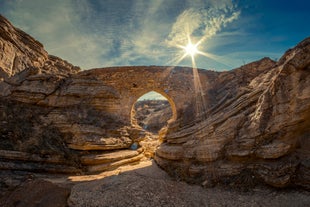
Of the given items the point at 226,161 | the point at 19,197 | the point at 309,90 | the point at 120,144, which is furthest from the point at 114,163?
the point at 309,90

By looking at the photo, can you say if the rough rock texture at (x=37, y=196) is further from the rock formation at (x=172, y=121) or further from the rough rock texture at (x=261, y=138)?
the rough rock texture at (x=261, y=138)

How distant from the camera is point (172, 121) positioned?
436 inches

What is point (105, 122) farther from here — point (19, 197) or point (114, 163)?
point (19, 197)

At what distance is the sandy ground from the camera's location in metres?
4.62

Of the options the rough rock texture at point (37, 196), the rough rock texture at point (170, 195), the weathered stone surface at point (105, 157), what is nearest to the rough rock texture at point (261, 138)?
the rough rock texture at point (170, 195)

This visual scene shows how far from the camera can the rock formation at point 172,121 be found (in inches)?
205

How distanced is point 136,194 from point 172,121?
20.8 feet

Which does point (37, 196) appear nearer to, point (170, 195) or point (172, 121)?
point (170, 195)

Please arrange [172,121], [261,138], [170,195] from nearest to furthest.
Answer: [170,195]
[261,138]
[172,121]

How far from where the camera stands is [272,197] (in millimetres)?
4578

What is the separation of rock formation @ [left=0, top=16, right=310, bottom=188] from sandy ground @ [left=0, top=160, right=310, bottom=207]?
505mm

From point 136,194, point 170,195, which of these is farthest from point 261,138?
point 136,194

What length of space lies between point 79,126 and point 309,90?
478 inches

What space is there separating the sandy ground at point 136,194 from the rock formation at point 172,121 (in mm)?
505
